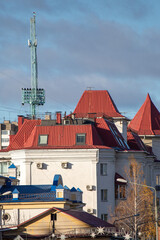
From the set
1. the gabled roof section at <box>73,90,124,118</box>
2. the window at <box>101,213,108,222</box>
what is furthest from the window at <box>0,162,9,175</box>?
the window at <box>101,213,108,222</box>

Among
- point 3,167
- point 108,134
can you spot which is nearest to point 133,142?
point 108,134

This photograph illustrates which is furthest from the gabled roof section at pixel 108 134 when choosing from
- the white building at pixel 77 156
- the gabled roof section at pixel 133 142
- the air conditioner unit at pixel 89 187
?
the air conditioner unit at pixel 89 187

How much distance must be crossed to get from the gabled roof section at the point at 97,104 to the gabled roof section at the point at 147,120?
9.80m

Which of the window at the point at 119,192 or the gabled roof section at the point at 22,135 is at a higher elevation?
the gabled roof section at the point at 22,135

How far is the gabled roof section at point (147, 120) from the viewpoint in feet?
381

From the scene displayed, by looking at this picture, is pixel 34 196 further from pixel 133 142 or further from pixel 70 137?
pixel 133 142

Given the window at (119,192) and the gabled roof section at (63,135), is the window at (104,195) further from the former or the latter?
the gabled roof section at (63,135)

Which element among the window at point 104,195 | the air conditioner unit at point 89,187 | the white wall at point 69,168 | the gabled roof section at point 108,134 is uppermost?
the gabled roof section at point 108,134

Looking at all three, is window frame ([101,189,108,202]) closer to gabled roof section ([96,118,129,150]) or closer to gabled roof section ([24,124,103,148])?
gabled roof section ([24,124,103,148])

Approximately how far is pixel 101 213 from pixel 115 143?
9298 mm

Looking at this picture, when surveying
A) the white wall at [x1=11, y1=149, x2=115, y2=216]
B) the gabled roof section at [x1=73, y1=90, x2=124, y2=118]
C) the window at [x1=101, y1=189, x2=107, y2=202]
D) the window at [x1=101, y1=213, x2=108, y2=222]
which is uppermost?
the gabled roof section at [x1=73, y1=90, x2=124, y2=118]

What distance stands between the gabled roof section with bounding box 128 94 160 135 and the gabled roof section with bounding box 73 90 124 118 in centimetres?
980

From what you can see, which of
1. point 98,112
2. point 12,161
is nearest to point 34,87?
point 98,112

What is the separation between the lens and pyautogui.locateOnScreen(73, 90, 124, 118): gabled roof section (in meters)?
105
